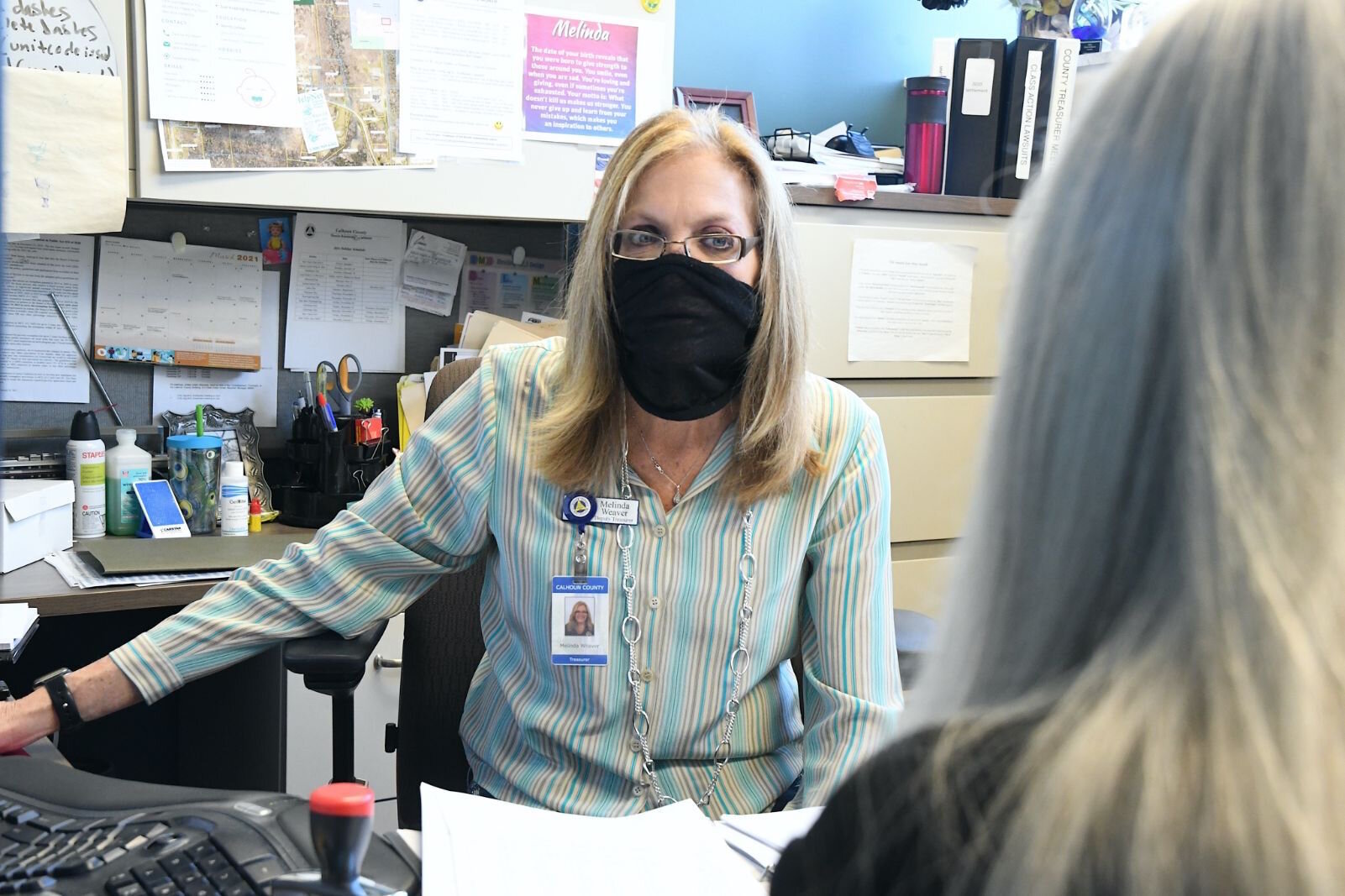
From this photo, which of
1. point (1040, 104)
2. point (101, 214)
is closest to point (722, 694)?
point (101, 214)

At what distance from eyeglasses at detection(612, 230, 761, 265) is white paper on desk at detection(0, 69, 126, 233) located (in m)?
0.84

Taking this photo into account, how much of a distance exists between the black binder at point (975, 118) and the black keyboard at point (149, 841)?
5.79ft

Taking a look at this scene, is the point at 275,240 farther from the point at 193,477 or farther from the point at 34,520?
the point at 34,520

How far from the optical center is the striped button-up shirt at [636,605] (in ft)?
3.80

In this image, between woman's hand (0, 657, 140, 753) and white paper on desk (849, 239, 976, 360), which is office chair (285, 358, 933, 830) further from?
white paper on desk (849, 239, 976, 360)

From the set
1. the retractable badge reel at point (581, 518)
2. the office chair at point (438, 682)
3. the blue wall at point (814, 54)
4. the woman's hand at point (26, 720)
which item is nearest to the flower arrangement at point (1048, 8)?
the blue wall at point (814, 54)

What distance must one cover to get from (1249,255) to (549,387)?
3.04 feet

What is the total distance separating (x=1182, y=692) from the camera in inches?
16.1

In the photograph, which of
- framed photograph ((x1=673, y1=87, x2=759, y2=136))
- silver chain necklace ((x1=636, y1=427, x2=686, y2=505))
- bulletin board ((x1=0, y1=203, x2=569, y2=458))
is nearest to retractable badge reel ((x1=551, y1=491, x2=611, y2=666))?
silver chain necklace ((x1=636, y1=427, x2=686, y2=505))

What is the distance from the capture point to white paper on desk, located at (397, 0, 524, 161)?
5.69 feet

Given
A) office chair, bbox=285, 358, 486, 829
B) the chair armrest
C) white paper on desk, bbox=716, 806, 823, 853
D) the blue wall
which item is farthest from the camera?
the blue wall

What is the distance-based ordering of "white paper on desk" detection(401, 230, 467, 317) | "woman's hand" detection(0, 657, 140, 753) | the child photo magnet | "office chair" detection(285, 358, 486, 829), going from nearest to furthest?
"woman's hand" detection(0, 657, 140, 753), "office chair" detection(285, 358, 486, 829), the child photo magnet, "white paper on desk" detection(401, 230, 467, 317)

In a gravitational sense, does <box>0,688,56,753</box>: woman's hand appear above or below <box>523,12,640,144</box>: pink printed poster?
below

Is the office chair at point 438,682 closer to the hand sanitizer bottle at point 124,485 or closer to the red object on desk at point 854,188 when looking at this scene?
the hand sanitizer bottle at point 124,485
